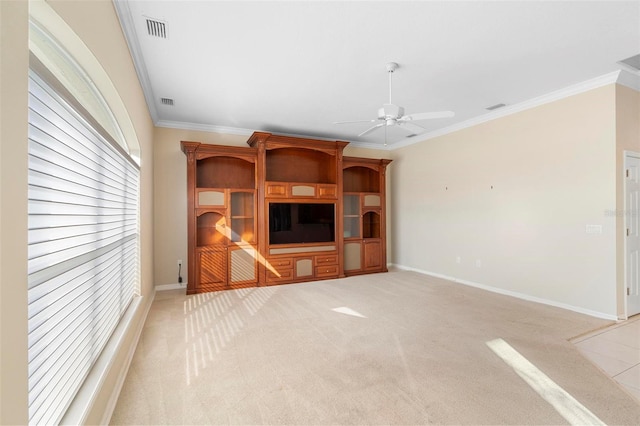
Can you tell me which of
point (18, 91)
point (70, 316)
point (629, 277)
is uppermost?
point (18, 91)

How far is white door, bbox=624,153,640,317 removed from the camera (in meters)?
3.63

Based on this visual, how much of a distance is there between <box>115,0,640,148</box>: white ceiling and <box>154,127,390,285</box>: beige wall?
2.31 feet

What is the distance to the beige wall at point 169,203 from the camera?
505cm

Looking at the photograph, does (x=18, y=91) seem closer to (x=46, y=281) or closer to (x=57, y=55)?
(x=46, y=281)

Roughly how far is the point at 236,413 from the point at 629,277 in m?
4.57

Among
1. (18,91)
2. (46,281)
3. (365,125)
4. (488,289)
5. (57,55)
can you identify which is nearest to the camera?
(18,91)

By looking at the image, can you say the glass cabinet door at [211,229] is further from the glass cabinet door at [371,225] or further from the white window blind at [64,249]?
the glass cabinet door at [371,225]

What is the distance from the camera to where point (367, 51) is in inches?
116

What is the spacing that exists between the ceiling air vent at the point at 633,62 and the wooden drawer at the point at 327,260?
4595 mm

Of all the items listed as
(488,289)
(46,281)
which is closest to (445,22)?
(46,281)

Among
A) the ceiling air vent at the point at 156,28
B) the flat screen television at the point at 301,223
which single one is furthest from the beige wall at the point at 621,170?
the ceiling air vent at the point at 156,28

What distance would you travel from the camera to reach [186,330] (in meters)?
3.29

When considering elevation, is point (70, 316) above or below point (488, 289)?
above

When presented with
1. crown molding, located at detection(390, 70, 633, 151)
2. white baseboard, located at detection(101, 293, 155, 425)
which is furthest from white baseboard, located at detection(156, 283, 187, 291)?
crown molding, located at detection(390, 70, 633, 151)
